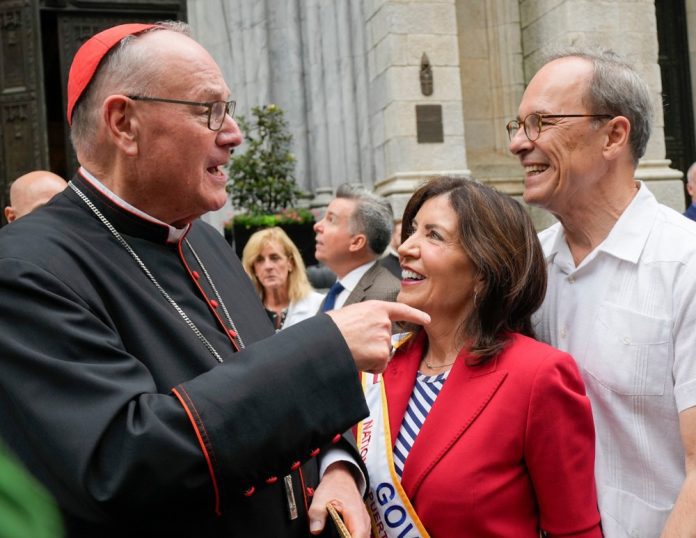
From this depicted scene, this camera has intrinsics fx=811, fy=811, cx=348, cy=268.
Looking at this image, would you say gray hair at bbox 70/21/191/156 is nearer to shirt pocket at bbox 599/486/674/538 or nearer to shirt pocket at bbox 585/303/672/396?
shirt pocket at bbox 585/303/672/396

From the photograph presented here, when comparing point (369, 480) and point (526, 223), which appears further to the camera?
point (526, 223)

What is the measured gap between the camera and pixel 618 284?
224 centimetres

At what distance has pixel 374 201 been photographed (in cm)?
545

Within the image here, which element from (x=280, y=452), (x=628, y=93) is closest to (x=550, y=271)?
(x=628, y=93)

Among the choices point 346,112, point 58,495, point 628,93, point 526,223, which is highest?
point 346,112

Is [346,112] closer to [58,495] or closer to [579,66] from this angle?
[579,66]

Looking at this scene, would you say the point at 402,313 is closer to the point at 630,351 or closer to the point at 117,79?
the point at 630,351

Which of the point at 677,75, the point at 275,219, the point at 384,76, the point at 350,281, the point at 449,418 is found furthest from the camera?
the point at 677,75

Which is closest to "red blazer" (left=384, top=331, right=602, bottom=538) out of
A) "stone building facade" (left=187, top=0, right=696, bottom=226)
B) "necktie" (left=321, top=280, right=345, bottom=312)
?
"necktie" (left=321, top=280, right=345, bottom=312)

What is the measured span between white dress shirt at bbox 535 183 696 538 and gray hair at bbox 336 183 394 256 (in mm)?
2979

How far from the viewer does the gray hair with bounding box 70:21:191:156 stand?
1.86 meters

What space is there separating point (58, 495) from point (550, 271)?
1.61 m

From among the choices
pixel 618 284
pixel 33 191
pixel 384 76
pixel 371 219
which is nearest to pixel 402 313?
pixel 618 284

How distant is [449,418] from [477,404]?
0.09 metres
